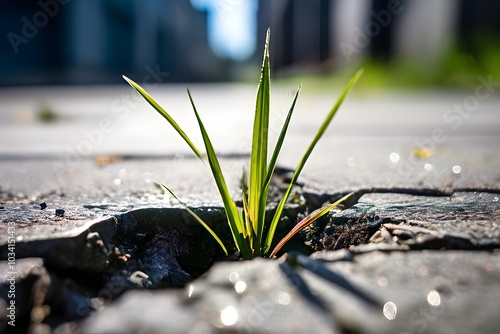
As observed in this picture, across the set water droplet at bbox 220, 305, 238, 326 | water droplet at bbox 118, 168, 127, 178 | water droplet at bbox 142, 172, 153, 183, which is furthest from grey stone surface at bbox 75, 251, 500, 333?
water droplet at bbox 118, 168, 127, 178

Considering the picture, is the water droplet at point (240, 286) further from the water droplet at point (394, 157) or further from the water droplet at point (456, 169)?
the water droplet at point (394, 157)

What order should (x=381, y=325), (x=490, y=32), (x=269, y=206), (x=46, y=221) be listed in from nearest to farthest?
1. (x=381, y=325)
2. (x=46, y=221)
3. (x=269, y=206)
4. (x=490, y=32)

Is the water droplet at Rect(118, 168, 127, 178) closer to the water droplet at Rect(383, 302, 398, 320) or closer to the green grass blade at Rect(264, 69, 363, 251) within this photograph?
the green grass blade at Rect(264, 69, 363, 251)

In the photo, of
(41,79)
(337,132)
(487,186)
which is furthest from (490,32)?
(41,79)

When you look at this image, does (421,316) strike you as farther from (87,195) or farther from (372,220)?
(87,195)

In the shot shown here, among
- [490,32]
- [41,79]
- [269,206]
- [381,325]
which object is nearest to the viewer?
[381,325]

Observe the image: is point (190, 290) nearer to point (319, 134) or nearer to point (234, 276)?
point (234, 276)

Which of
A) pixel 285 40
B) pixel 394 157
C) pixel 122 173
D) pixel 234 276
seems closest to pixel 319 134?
pixel 234 276
